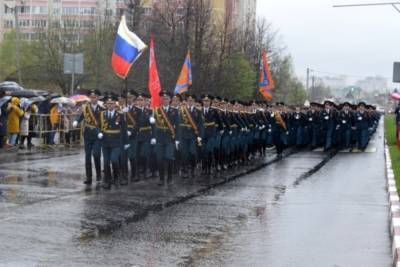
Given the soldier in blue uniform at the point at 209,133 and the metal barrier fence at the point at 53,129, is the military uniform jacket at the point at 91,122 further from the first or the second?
the metal barrier fence at the point at 53,129

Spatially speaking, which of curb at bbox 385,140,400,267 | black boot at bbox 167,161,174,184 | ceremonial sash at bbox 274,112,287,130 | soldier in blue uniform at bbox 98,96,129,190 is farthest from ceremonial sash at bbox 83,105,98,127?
ceremonial sash at bbox 274,112,287,130

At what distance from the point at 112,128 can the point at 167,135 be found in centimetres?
129

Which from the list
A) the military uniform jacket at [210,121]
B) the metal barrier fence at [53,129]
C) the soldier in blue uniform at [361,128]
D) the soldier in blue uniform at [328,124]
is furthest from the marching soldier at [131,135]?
the soldier in blue uniform at [361,128]

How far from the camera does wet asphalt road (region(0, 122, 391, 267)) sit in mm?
8180

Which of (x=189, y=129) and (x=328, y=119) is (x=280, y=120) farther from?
(x=189, y=129)

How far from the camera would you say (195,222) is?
10.5m

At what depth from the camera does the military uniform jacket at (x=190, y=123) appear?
16250 mm

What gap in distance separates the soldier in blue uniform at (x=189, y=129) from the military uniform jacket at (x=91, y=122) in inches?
79.9

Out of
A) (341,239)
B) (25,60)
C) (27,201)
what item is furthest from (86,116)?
(25,60)

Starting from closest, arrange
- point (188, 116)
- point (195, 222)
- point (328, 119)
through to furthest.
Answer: point (195, 222)
point (188, 116)
point (328, 119)

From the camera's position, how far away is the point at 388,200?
525 inches

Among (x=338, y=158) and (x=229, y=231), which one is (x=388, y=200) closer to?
(x=229, y=231)

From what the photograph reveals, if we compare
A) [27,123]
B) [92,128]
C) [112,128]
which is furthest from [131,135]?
[27,123]

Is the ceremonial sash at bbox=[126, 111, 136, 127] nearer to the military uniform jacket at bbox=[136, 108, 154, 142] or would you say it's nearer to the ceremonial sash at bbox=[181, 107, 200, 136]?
the military uniform jacket at bbox=[136, 108, 154, 142]
